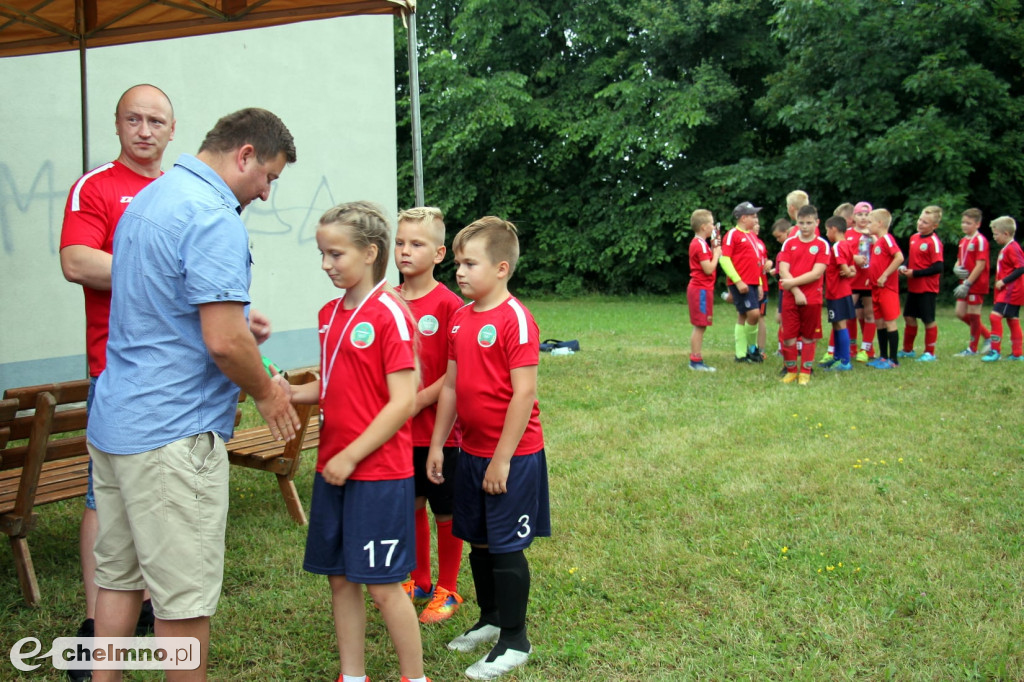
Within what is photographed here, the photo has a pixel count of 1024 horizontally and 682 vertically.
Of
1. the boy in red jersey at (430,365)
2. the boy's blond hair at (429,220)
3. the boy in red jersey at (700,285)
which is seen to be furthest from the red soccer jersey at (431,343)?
the boy in red jersey at (700,285)

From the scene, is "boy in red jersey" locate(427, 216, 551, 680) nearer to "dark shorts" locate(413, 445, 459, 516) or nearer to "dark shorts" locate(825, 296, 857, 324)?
"dark shorts" locate(413, 445, 459, 516)

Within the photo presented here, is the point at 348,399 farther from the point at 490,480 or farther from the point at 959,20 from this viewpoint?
the point at 959,20

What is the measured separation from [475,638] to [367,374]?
1.35 metres

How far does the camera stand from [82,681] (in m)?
3.16

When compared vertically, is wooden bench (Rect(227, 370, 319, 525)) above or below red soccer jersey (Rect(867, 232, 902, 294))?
below

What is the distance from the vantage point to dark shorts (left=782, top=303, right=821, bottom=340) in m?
8.90

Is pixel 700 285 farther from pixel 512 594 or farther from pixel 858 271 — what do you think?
pixel 512 594

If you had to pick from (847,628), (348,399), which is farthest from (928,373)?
(348,399)

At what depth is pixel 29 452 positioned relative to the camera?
3689 millimetres

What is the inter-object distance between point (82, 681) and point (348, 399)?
1.57 m

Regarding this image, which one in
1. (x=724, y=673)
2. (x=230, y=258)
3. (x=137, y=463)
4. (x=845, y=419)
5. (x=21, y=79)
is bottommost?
(x=724, y=673)

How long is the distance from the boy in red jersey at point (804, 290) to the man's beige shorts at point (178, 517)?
24.4 ft

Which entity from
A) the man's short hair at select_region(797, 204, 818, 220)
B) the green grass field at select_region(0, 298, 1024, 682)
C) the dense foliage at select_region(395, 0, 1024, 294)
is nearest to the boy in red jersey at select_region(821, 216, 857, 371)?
the man's short hair at select_region(797, 204, 818, 220)

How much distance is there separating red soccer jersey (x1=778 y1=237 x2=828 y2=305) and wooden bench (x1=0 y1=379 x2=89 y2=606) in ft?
23.6
